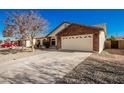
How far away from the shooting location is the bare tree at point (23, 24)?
1327 cm

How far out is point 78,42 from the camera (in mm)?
13938

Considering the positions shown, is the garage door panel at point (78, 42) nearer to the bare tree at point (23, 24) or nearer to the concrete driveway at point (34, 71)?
the bare tree at point (23, 24)

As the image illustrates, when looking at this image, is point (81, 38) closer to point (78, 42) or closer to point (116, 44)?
point (78, 42)

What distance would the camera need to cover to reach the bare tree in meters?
13.3

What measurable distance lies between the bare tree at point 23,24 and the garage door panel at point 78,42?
4297 millimetres

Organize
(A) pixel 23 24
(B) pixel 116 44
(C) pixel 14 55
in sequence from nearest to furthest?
(C) pixel 14 55 < (A) pixel 23 24 < (B) pixel 116 44

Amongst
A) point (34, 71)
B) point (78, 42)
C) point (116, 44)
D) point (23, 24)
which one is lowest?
point (34, 71)

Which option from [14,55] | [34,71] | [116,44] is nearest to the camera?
[34,71]

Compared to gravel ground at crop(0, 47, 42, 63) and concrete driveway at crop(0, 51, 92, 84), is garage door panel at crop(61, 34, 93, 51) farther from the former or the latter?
concrete driveway at crop(0, 51, 92, 84)

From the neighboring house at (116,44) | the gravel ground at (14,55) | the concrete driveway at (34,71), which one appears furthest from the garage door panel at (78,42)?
the neighboring house at (116,44)

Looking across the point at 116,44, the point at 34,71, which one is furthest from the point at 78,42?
the point at 116,44

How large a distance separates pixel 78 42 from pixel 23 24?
7.46 meters
